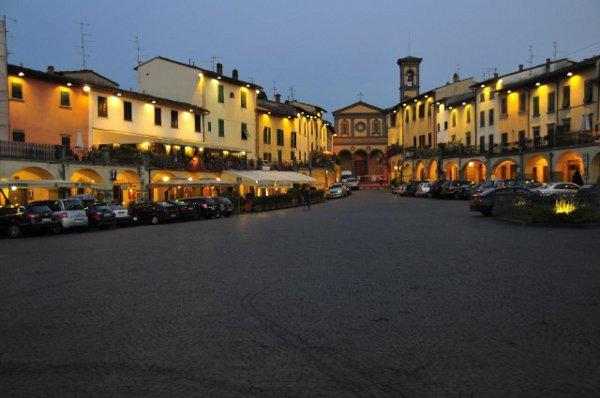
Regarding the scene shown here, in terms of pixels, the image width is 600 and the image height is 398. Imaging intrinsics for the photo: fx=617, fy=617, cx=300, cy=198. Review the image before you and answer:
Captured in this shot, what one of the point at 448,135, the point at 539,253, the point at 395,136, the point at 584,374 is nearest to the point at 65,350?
the point at 584,374

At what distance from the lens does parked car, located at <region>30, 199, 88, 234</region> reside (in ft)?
90.4

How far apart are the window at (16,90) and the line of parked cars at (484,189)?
26.1 meters

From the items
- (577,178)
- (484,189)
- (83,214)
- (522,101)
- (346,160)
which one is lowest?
(83,214)

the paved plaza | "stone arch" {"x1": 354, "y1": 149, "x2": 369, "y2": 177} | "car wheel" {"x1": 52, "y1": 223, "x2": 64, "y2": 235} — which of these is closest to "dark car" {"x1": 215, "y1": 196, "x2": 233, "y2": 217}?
"car wheel" {"x1": 52, "y1": 223, "x2": 64, "y2": 235}

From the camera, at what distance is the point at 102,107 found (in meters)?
42.2

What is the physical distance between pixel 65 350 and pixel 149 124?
Result: 4175 cm

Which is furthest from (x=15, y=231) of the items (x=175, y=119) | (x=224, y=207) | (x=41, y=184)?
(x=175, y=119)

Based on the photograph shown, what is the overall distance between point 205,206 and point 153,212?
425cm

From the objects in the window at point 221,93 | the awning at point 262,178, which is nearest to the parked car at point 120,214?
the awning at point 262,178

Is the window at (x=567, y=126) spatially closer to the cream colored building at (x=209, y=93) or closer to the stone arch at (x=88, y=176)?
the cream colored building at (x=209, y=93)

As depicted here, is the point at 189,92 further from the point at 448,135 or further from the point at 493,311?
the point at 493,311

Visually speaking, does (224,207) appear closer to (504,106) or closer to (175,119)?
(175,119)

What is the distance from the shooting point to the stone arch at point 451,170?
230 feet

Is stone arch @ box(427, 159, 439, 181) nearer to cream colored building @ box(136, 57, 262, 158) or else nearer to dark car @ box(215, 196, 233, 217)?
cream colored building @ box(136, 57, 262, 158)
